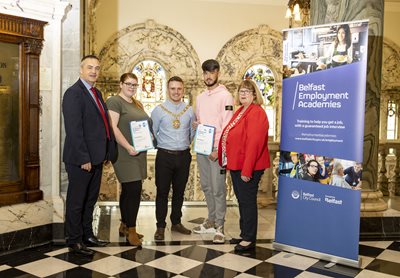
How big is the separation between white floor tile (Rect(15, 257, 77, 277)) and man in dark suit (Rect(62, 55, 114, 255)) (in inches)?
8.8

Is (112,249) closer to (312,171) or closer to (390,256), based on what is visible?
(312,171)

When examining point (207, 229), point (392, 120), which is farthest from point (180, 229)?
point (392, 120)

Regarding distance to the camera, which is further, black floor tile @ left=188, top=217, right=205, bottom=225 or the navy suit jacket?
black floor tile @ left=188, top=217, right=205, bottom=225

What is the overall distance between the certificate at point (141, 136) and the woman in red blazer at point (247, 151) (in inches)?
26.4

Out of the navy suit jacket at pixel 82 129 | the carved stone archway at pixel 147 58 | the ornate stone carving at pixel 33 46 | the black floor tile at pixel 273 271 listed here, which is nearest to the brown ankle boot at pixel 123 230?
the navy suit jacket at pixel 82 129

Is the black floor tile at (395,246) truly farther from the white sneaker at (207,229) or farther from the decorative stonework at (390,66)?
the decorative stonework at (390,66)

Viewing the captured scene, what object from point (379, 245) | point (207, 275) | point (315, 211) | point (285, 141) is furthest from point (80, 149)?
point (379, 245)

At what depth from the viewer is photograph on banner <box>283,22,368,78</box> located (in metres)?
3.51

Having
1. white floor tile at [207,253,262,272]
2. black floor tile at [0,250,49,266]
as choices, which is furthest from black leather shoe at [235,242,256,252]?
black floor tile at [0,250,49,266]

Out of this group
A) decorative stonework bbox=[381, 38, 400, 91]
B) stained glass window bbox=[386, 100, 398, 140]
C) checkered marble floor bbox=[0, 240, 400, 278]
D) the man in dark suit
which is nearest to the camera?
checkered marble floor bbox=[0, 240, 400, 278]

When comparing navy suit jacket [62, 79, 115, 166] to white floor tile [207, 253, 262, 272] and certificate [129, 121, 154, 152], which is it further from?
white floor tile [207, 253, 262, 272]

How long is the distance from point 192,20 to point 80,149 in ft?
23.5

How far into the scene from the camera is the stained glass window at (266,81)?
10.9 m

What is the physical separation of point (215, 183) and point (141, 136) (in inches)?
33.2
